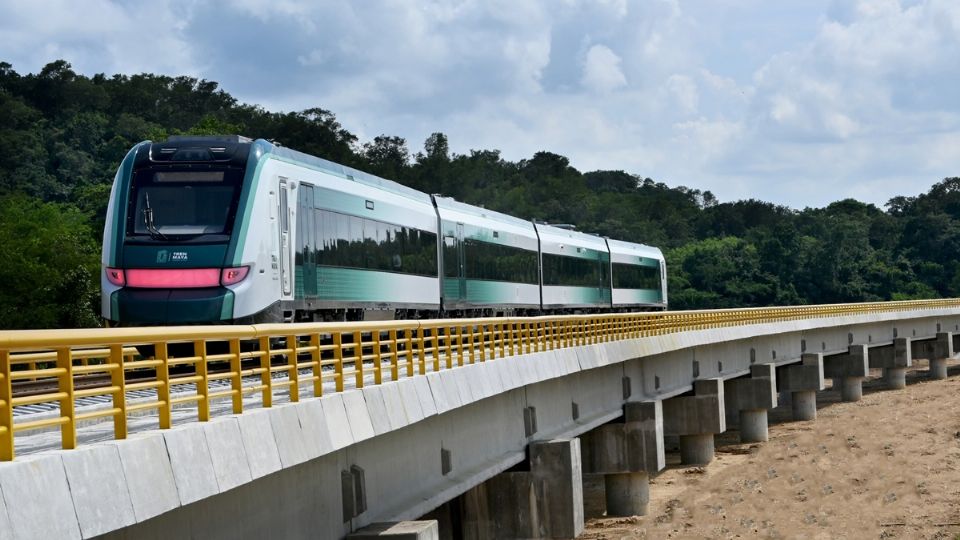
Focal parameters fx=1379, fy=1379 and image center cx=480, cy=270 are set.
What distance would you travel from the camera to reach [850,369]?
59.2 m

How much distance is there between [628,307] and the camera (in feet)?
175

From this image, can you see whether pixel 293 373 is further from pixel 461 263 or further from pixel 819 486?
pixel 819 486

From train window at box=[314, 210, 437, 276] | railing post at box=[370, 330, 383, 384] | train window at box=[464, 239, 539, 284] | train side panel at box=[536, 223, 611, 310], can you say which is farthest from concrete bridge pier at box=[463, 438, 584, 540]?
train side panel at box=[536, 223, 611, 310]

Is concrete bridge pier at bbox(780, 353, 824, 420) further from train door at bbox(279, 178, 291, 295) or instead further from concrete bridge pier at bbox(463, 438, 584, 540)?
train door at bbox(279, 178, 291, 295)

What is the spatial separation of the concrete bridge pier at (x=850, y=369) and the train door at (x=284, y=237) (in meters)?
42.3

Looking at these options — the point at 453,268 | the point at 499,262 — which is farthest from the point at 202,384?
the point at 499,262

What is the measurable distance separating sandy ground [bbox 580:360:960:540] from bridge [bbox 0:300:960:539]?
4.79 feet

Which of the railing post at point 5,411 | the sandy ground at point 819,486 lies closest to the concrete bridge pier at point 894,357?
the sandy ground at point 819,486

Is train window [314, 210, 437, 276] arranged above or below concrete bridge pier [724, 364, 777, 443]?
above

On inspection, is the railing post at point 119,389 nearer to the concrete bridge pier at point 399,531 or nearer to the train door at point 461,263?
the concrete bridge pier at point 399,531

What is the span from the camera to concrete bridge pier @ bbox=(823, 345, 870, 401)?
58750mm

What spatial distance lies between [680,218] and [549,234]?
129 m

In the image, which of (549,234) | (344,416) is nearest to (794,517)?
(549,234)

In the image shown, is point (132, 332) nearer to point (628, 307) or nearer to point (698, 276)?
point (628, 307)
